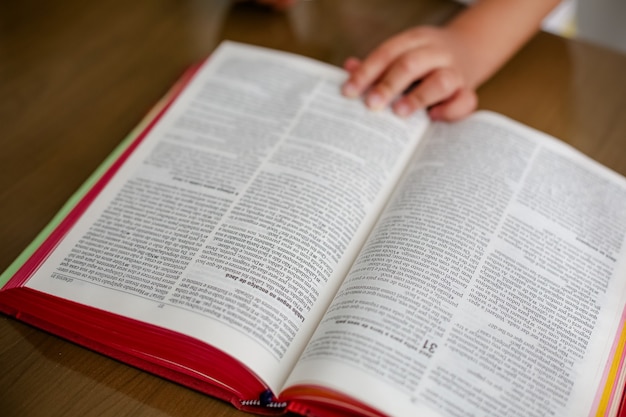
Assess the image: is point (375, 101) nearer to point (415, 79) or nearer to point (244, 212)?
point (415, 79)

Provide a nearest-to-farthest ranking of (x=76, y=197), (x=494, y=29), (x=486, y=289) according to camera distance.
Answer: (x=486, y=289)
(x=76, y=197)
(x=494, y=29)

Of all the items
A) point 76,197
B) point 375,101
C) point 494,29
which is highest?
point 494,29

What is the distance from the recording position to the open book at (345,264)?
1.48 feet

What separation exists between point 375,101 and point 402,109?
30 millimetres

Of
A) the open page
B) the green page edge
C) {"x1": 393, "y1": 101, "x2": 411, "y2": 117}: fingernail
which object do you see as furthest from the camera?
{"x1": 393, "y1": 101, "x2": 411, "y2": 117}: fingernail

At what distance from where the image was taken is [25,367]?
1.61 feet

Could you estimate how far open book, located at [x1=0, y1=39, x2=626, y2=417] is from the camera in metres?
0.45

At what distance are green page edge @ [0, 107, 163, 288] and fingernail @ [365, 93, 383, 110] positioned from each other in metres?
0.23

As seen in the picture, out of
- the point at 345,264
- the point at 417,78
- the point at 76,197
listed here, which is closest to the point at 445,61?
the point at 417,78

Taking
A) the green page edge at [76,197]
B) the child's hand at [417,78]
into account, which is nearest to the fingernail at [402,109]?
the child's hand at [417,78]

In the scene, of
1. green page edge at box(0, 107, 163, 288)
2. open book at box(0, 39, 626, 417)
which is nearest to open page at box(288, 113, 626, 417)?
open book at box(0, 39, 626, 417)

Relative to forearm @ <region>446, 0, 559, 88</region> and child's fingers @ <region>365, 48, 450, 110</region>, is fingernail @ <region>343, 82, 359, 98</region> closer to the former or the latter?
child's fingers @ <region>365, 48, 450, 110</region>

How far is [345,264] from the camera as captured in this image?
535 mm

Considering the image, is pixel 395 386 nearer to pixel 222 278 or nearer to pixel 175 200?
pixel 222 278
